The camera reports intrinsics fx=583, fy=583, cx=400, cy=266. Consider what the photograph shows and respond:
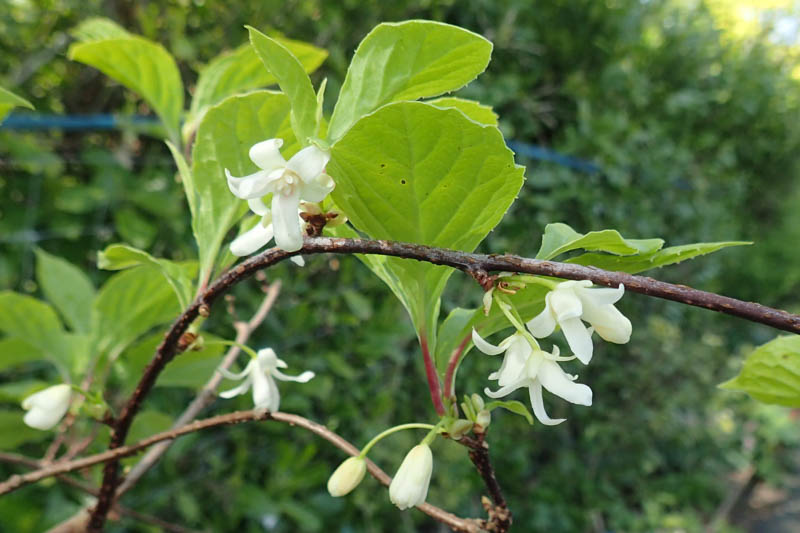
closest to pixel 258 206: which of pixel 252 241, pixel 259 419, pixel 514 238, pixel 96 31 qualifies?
pixel 252 241

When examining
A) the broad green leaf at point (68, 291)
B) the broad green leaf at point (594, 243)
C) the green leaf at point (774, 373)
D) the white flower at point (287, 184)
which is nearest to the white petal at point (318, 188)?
the white flower at point (287, 184)

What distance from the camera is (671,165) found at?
2.04 m

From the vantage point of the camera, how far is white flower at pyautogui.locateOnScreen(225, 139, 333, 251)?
24cm

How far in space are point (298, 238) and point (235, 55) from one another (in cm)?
35

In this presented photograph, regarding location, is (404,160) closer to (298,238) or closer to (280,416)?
(298,238)

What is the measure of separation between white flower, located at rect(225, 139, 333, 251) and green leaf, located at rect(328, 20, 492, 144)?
0.12ft

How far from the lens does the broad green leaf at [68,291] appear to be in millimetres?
687

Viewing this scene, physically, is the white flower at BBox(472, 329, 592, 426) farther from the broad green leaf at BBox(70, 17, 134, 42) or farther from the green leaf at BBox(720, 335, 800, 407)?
the broad green leaf at BBox(70, 17, 134, 42)

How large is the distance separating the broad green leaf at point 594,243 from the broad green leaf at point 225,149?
151 millimetres

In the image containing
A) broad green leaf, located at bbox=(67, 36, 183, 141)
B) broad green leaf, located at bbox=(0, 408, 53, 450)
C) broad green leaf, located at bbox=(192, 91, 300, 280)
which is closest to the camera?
broad green leaf, located at bbox=(192, 91, 300, 280)

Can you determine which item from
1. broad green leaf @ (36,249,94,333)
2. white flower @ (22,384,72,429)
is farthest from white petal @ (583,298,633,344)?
broad green leaf @ (36,249,94,333)

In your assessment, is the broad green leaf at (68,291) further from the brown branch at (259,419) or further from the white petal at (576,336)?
the white petal at (576,336)

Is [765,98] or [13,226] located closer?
[13,226]

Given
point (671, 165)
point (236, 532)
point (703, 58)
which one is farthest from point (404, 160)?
point (703, 58)
